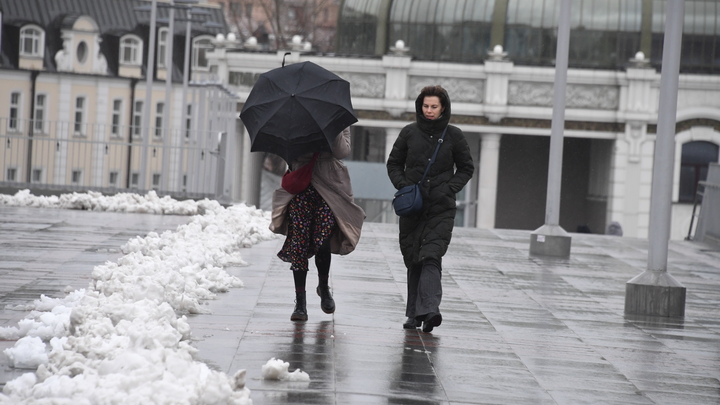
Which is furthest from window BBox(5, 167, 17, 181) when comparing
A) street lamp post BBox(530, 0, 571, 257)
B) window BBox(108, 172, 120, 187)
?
street lamp post BBox(530, 0, 571, 257)

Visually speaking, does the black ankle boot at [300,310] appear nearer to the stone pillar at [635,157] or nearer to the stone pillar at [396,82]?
the stone pillar at [396,82]

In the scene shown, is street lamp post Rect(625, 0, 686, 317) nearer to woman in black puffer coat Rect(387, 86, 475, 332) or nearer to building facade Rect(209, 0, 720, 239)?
woman in black puffer coat Rect(387, 86, 475, 332)

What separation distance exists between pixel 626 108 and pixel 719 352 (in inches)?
1289

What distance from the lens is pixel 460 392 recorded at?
6.29 metres

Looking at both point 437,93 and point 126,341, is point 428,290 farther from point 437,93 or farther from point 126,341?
point 126,341

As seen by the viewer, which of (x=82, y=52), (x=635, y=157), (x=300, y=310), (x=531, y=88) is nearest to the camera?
(x=300, y=310)

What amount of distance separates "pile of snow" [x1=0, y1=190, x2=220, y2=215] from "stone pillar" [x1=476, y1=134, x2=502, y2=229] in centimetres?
2110

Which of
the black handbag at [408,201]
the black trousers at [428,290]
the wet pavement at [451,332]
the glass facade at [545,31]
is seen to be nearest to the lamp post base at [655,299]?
the wet pavement at [451,332]

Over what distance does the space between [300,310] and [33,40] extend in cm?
5496

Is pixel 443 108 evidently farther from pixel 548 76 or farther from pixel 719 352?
pixel 548 76

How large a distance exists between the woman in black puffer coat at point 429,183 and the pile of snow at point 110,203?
12014 mm

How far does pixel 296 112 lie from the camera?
809 cm

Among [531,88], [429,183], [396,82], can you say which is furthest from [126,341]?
[531,88]

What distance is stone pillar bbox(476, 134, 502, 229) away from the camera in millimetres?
40656
